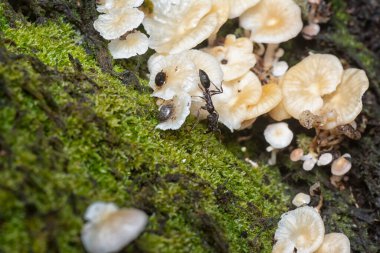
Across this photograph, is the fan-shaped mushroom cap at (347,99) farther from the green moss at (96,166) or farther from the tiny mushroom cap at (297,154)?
the green moss at (96,166)

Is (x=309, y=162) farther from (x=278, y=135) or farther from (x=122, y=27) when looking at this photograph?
(x=122, y=27)

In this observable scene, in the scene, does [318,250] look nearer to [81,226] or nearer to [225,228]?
[225,228]

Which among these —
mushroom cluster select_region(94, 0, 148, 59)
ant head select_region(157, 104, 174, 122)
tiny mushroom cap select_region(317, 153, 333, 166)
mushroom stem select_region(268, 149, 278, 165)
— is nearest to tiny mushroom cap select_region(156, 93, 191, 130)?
ant head select_region(157, 104, 174, 122)

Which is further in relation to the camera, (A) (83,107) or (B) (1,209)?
(A) (83,107)

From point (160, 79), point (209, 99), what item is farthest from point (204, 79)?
point (160, 79)

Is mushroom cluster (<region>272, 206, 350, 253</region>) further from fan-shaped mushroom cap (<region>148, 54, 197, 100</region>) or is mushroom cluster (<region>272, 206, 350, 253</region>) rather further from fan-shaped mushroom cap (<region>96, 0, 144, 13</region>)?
fan-shaped mushroom cap (<region>96, 0, 144, 13</region>)

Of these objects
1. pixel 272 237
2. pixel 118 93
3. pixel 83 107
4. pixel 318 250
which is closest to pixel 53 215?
pixel 83 107

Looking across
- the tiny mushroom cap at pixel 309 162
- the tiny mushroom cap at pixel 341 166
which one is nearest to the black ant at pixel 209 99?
the tiny mushroom cap at pixel 309 162
